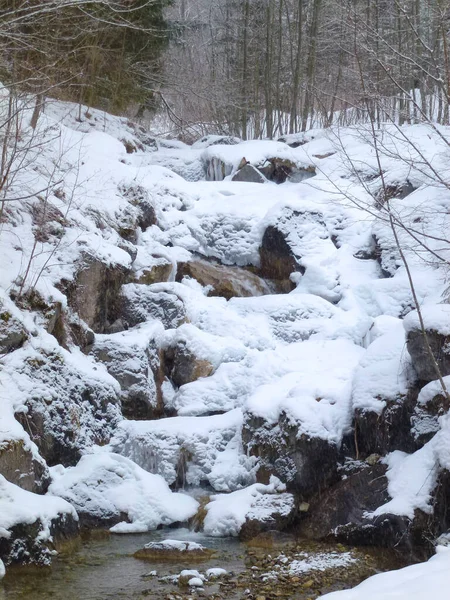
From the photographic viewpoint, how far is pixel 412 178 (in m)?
14.2

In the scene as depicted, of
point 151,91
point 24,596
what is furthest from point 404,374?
point 151,91

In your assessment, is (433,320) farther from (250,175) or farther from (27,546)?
(250,175)

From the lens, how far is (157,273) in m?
11.4

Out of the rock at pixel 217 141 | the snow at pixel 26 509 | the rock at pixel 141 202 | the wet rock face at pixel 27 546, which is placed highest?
the rock at pixel 217 141

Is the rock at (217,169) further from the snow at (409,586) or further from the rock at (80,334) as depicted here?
the snow at (409,586)

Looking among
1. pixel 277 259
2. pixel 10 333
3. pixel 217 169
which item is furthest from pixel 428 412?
pixel 217 169

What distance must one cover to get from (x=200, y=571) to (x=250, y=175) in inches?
425

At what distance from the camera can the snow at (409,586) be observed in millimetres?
3162

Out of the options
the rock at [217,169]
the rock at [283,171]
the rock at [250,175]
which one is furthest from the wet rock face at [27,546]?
the rock at [217,169]

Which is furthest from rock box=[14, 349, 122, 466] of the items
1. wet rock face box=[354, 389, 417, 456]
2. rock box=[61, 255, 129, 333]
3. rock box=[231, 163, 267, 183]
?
rock box=[231, 163, 267, 183]

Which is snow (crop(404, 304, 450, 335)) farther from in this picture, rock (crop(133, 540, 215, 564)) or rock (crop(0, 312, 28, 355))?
rock (crop(0, 312, 28, 355))

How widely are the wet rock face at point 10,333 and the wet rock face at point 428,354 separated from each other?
4483 millimetres

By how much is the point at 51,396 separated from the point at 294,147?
1200 cm

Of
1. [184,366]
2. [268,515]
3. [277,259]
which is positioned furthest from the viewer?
[277,259]
